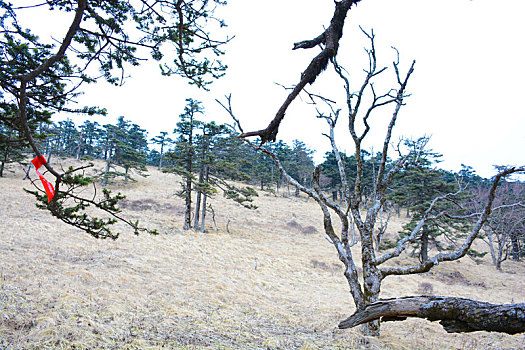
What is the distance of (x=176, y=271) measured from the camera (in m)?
10.6

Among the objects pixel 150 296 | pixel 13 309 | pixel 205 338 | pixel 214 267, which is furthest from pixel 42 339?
pixel 214 267

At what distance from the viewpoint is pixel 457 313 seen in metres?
2.07

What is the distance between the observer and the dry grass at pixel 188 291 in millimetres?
4621

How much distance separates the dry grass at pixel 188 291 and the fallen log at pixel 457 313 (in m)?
2.48

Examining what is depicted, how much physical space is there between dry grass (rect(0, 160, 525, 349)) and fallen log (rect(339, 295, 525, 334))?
2.48 metres

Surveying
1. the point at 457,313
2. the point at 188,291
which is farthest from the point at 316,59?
→ the point at 188,291

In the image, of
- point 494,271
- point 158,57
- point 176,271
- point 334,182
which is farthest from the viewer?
point 334,182

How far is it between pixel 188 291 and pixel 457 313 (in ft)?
25.4

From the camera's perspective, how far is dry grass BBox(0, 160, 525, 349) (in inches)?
182

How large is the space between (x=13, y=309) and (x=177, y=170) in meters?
14.3

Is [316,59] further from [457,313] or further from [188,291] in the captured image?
[188,291]

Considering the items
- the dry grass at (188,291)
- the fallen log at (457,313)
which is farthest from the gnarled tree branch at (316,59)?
the dry grass at (188,291)

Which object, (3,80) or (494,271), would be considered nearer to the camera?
(3,80)

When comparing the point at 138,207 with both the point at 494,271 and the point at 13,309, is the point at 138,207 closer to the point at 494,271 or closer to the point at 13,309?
the point at 13,309
